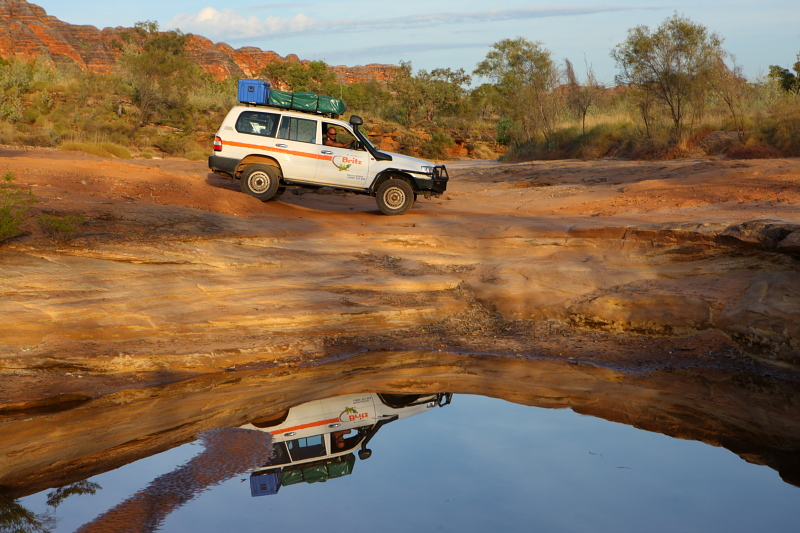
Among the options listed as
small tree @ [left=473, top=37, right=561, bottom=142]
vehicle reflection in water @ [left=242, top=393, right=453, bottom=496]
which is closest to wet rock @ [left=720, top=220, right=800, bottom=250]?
vehicle reflection in water @ [left=242, top=393, right=453, bottom=496]

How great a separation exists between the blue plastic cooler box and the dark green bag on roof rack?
0.13 m

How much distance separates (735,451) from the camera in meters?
5.47

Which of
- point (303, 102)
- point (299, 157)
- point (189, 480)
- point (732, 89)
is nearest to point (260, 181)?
point (299, 157)

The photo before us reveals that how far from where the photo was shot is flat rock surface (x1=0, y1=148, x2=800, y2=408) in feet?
24.6

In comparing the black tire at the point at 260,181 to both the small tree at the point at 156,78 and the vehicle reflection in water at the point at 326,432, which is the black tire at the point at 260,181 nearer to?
the vehicle reflection in water at the point at 326,432

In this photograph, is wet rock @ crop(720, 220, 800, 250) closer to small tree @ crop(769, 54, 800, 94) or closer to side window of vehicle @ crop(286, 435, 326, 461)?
side window of vehicle @ crop(286, 435, 326, 461)

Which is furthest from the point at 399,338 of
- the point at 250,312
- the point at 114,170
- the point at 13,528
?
→ the point at 114,170

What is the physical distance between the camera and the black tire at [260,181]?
45.6 feet

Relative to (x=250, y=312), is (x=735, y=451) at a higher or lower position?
lower

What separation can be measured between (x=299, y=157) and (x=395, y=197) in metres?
2.15

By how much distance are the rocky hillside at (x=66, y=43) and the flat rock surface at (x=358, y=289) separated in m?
69.6

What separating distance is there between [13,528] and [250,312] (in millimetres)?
4293

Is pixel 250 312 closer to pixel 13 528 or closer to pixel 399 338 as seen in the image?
pixel 399 338

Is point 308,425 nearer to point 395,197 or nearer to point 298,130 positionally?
point 395,197
